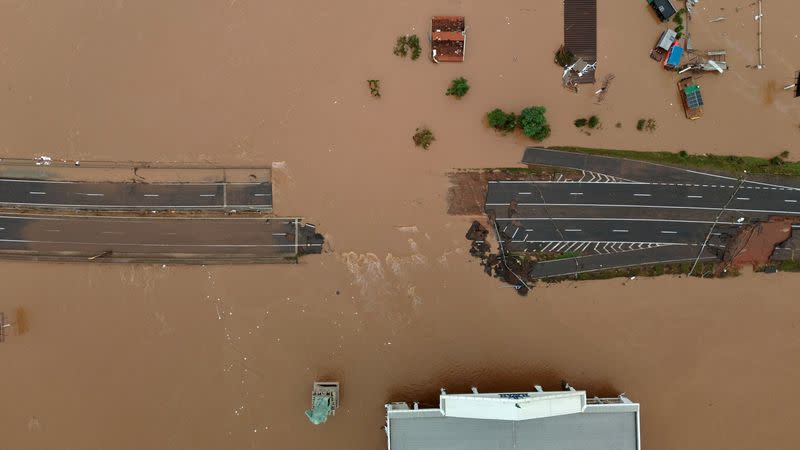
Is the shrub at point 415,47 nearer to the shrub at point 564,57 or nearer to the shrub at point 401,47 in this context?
the shrub at point 401,47

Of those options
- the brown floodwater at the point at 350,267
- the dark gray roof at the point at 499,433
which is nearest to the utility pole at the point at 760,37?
the brown floodwater at the point at 350,267

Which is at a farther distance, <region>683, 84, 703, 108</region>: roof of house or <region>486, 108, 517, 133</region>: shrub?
<region>683, 84, 703, 108</region>: roof of house

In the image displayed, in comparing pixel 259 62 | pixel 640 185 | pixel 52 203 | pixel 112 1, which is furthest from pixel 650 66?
pixel 52 203

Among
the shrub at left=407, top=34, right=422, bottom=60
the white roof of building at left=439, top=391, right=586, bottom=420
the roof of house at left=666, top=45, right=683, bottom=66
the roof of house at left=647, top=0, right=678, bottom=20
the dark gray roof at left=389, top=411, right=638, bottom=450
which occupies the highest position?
the roof of house at left=647, top=0, right=678, bottom=20

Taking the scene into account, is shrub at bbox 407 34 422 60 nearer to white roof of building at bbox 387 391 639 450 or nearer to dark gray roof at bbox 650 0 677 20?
dark gray roof at bbox 650 0 677 20

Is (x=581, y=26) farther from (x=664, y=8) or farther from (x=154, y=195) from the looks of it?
(x=154, y=195)

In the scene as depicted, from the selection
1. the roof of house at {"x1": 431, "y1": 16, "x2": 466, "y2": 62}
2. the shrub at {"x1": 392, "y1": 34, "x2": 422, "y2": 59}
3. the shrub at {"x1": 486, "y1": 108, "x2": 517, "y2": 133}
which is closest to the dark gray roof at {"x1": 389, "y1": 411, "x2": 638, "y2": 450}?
the shrub at {"x1": 486, "y1": 108, "x2": 517, "y2": 133}

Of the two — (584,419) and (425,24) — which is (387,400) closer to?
(584,419)

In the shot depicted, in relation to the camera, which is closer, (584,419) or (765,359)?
(584,419)
